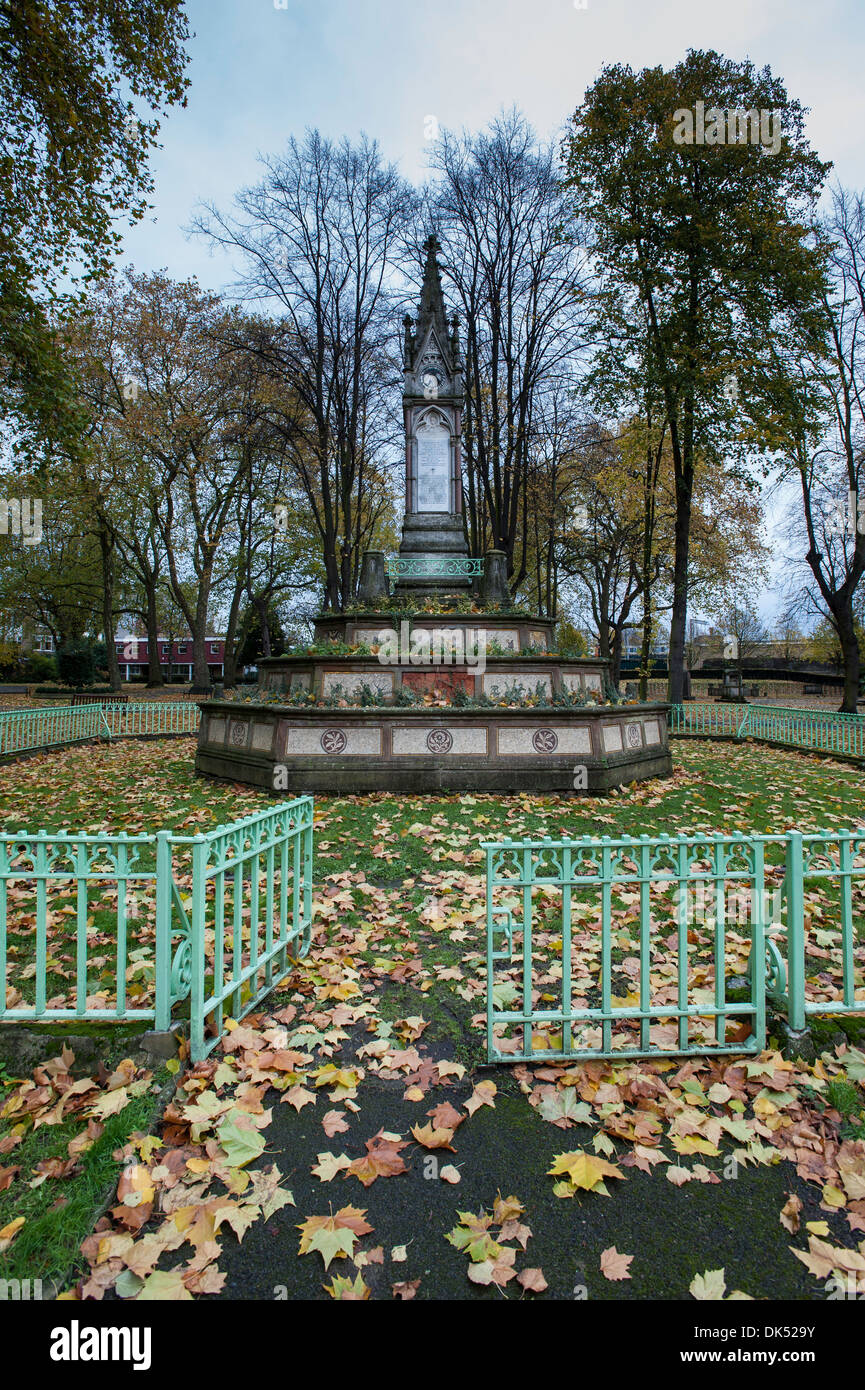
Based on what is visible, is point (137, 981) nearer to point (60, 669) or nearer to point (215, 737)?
point (215, 737)

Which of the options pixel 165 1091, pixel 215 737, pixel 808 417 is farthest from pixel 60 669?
pixel 165 1091

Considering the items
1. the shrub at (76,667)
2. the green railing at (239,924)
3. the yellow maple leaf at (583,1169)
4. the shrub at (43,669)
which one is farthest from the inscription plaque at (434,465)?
the shrub at (43,669)

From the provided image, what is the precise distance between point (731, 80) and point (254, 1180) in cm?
2551

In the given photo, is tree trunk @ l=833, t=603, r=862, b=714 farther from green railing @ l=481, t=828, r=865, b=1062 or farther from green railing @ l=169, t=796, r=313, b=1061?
green railing @ l=169, t=796, r=313, b=1061

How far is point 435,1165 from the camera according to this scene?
2.63 m

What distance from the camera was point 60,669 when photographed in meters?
36.2

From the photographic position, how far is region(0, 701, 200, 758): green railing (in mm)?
14227

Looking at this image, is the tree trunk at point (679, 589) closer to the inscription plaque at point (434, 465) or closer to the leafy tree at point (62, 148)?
the inscription plaque at point (434, 465)

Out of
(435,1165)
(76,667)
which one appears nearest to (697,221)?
(435,1165)

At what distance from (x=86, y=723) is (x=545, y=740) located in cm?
1294

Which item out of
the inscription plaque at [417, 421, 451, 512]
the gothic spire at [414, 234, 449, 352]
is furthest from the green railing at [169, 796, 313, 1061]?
the gothic spire at [414, 234, 449, 352]

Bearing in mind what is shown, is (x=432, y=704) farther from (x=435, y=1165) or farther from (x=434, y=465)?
(x=435, y=1165)

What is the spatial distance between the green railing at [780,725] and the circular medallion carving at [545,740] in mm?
7410

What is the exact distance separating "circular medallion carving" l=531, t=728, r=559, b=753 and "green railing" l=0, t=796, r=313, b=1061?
578 cm
